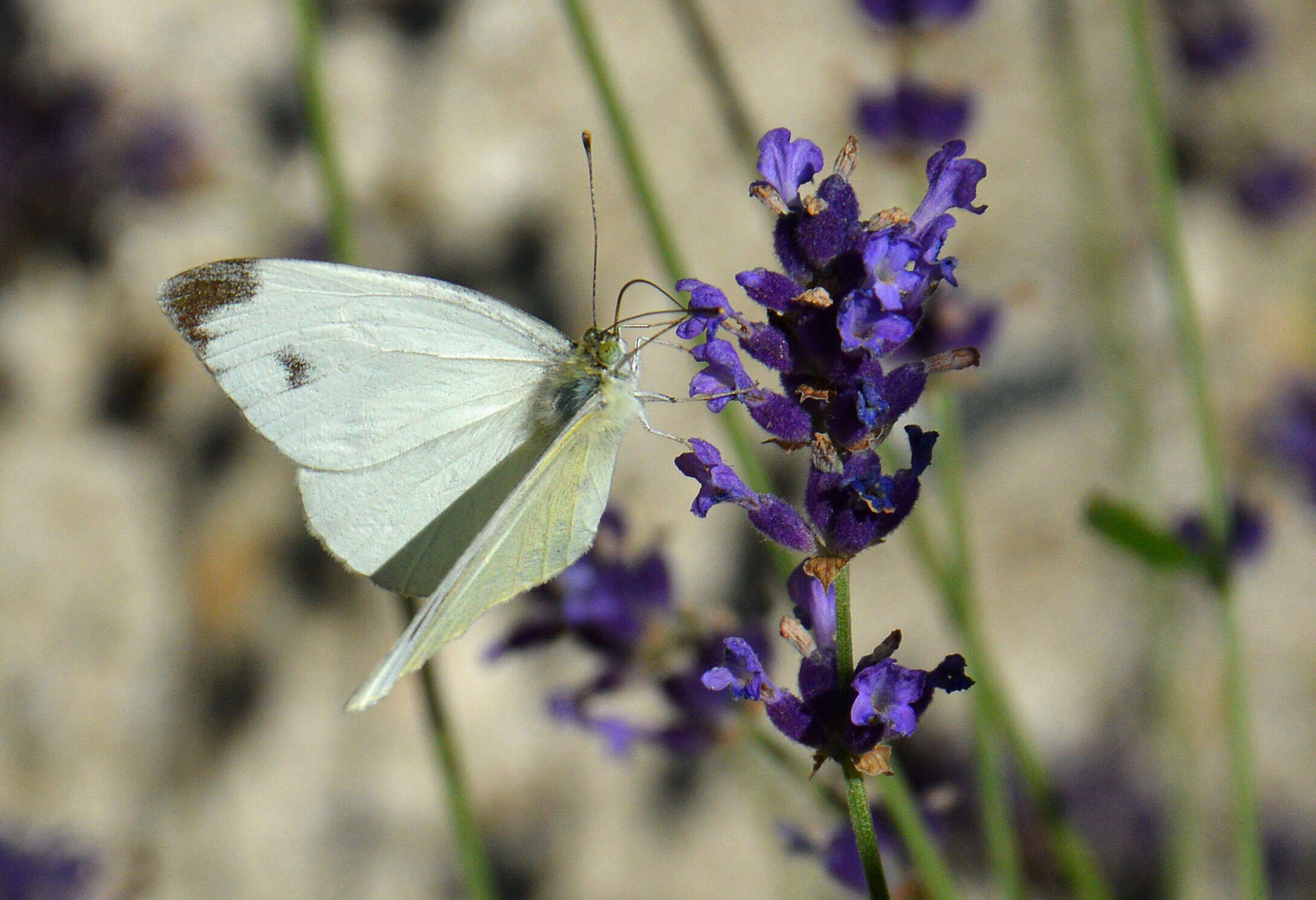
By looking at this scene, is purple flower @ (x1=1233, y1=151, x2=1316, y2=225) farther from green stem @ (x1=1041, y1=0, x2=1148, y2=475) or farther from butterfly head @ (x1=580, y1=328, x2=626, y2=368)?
butterfly head @ (x1=580, y1=328, x2=626, y2=368)

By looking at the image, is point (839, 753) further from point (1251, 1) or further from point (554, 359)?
point (1251, 1)

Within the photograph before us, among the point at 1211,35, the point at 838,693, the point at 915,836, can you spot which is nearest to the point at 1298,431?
the point at 1211,35

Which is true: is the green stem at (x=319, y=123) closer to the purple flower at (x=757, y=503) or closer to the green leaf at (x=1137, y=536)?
the purple flower at (x=757, y=503)

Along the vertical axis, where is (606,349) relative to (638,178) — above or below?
below

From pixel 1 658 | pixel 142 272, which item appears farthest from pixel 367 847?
pixel 142 272

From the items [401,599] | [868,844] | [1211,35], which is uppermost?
[1211,35]

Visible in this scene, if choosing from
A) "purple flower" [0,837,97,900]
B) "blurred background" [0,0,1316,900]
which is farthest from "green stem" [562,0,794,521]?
"purple flower" [0,837,97,900]

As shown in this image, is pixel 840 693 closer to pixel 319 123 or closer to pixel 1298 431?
pixel 319 123

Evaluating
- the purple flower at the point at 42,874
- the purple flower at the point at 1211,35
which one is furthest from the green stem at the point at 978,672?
the purple flower at the point at 1211,35
